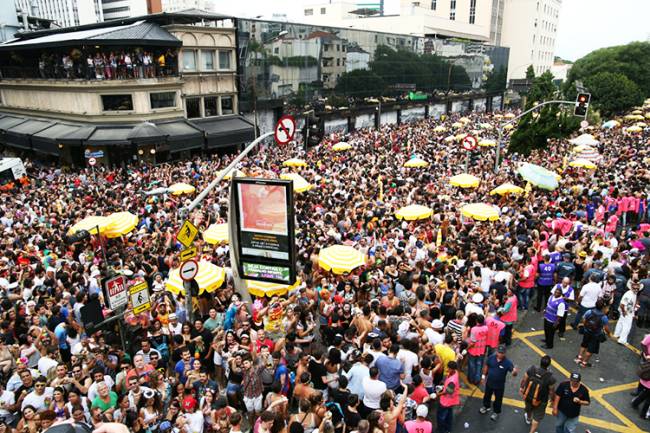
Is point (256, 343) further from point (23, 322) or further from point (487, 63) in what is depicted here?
point (487, 63)

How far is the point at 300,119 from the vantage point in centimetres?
4197

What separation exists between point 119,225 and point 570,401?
40.5 ft

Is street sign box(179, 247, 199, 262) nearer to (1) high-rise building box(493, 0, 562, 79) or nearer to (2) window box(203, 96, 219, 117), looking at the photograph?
(2) window box(203, 96, 219, 117)

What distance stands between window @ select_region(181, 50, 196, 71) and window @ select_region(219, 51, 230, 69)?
7.43 feet

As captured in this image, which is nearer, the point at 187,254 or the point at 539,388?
the point at 539,388

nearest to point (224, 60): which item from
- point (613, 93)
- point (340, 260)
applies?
point (340, 260)

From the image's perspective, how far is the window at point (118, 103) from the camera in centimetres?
2959

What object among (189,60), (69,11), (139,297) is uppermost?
(69,11)

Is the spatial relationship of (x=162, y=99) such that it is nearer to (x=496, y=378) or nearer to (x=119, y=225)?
(x=119, y=225)

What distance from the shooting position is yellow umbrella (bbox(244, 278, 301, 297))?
10133 mm

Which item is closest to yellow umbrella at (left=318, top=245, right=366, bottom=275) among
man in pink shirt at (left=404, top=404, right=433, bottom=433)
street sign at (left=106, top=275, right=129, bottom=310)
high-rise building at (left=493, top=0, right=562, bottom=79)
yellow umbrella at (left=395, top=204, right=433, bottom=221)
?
yellow umbrella at (left=395, top=204, right=433, bottom=221)

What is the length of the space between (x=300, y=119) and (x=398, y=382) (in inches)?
1443

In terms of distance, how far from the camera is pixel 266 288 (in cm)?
1029

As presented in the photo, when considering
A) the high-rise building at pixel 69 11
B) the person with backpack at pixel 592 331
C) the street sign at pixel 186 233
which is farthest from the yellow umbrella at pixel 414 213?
the high-rise building at pixel 69 11
